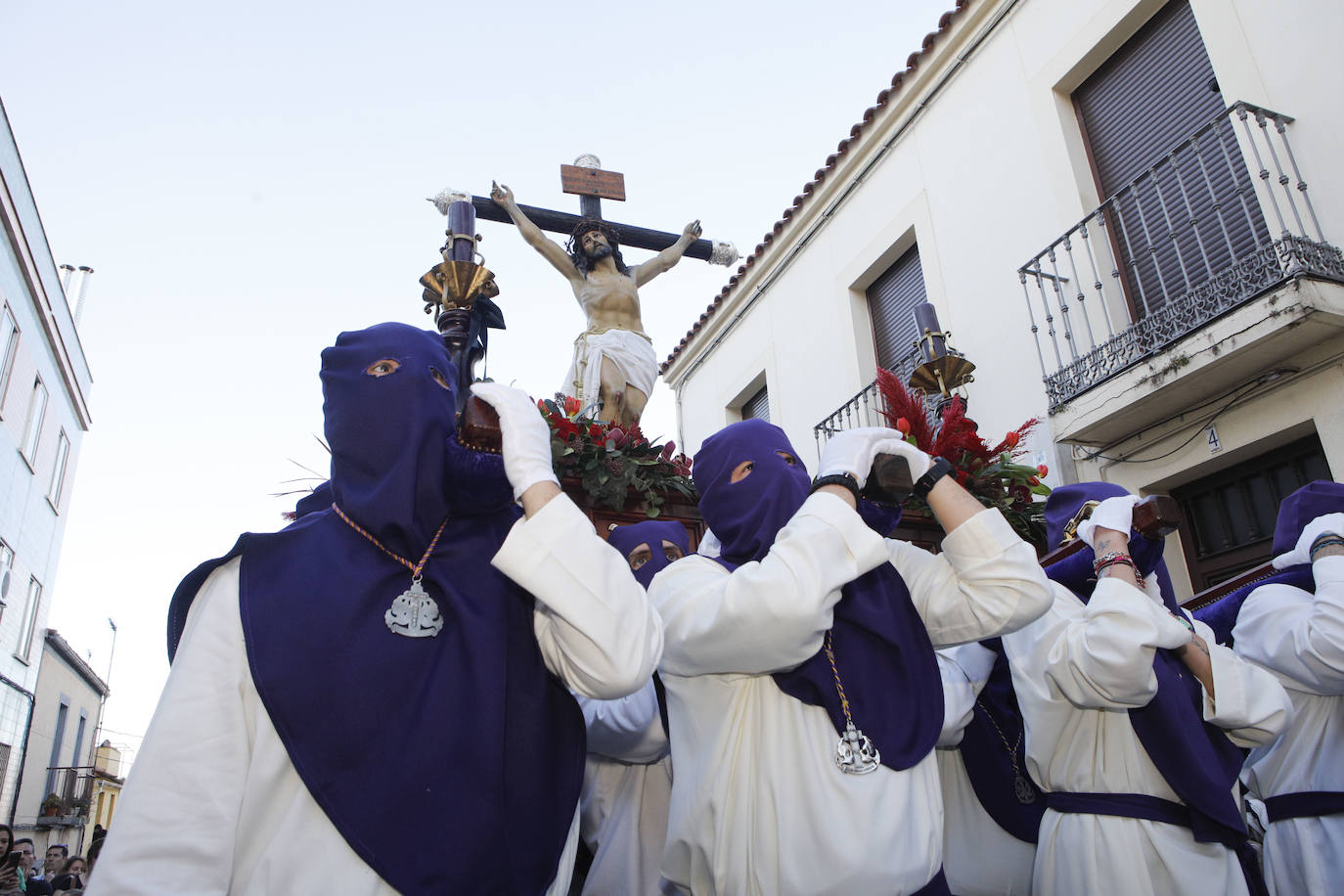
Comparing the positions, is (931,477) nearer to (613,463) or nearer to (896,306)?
(613,463)

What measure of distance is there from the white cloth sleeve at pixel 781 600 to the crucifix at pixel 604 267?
311cm

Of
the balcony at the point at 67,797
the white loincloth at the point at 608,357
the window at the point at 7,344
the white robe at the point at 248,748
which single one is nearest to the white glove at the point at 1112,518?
the white robe at the point at 248,748

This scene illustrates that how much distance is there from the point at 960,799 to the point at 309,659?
2077 mm

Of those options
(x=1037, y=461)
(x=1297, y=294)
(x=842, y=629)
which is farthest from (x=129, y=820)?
(x=1037, y=461)

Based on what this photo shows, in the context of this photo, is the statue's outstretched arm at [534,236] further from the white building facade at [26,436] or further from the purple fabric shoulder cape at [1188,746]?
the white building facade at [26,436]

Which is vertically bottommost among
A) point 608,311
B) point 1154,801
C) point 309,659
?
point 1154,801

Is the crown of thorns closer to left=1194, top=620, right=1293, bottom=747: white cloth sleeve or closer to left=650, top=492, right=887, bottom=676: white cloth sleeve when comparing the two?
left=650, top=492, right=887, bottom=676: white cloth sleeve

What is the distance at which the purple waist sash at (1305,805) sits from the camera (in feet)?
8.34

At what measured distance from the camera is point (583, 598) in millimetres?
1524

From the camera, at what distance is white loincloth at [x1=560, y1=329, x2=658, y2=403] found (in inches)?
201

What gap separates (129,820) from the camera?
133 cm

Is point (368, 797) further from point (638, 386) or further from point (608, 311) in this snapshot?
point (608, 311)

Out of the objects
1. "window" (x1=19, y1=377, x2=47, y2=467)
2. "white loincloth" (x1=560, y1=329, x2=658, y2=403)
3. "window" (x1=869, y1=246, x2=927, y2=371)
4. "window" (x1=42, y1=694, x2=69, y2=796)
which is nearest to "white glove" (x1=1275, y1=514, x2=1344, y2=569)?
"white loincloth" (x1=560, y1=329, x2=658, y2=403)

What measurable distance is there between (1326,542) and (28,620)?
18774 mm
